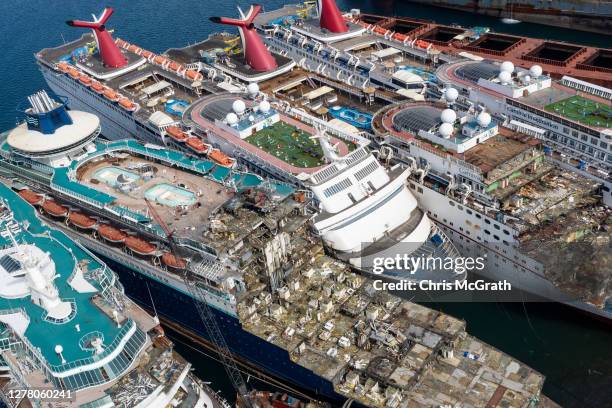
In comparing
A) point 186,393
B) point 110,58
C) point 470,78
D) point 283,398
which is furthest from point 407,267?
point 110,58

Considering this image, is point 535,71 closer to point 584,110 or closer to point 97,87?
point 584,110

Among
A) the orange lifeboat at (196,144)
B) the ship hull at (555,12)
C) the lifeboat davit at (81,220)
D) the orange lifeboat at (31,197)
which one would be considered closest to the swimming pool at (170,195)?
the lifeboat davit at (81,220)

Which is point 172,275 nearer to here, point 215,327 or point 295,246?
point 215,327

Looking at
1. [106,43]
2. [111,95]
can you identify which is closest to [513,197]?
[111,95]

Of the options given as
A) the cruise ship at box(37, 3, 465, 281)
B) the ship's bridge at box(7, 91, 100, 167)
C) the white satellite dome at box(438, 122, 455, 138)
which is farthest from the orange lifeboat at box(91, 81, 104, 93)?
the white satellite dome at box(438, 122, 455, 138)

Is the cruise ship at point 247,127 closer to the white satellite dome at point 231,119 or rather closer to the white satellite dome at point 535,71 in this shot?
the white satellite dome at point 231,119
